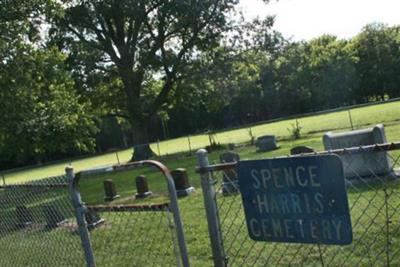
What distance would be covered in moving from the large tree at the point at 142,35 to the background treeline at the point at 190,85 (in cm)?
69

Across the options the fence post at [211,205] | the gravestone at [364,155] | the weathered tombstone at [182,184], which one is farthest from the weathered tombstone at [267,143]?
the fence post at [211,205]

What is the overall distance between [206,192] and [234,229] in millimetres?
4427

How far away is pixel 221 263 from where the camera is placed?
4.11m

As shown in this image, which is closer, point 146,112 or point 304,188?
point 304,188

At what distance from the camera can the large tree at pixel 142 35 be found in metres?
29.0

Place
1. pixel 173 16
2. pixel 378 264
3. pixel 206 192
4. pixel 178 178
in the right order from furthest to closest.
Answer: pixel 173 16
pixel 178 178
pixel 378 264
pixel 206 192

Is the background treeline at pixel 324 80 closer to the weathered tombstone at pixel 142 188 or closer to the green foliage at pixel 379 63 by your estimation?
the green foliage at pixel 379 63

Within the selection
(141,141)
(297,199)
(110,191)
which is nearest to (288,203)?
(297,199)

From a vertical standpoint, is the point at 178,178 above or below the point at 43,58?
below

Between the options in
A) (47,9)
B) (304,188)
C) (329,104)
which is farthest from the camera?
(329,104)

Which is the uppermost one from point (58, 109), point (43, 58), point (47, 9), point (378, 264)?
point (47, 9)

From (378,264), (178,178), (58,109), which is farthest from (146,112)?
(378,264)

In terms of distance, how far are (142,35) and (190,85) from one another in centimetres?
445

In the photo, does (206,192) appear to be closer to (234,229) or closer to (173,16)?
(234,229)
